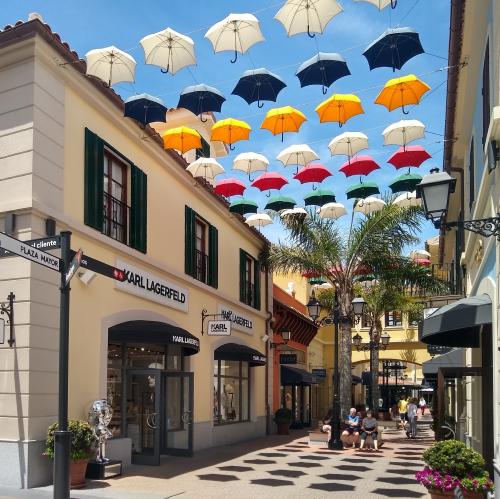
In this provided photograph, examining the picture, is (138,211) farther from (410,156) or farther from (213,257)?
(410,156)

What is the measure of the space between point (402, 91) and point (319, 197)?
7.92m

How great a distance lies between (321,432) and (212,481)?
947 centimetres

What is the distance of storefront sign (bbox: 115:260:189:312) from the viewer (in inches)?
582

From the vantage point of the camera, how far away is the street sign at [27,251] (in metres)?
8.16

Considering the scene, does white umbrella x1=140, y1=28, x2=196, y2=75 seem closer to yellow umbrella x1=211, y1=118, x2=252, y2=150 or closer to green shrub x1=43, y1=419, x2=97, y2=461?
yellow umbrella x1=211, y1=118, x2=252, y2=150

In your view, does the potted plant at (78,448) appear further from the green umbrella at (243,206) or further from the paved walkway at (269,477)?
the green umbrella at (243,206)

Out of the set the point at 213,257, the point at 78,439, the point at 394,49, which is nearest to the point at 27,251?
the point at 78,439

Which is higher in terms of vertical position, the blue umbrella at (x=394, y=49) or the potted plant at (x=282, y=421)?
the blue umbrella at (x=394, y=49)

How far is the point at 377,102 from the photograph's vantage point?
13.5m

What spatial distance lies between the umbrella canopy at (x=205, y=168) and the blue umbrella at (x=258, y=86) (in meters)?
4.77

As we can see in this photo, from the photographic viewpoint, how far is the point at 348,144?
1658 cm

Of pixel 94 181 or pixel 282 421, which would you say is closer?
pixel 94 181

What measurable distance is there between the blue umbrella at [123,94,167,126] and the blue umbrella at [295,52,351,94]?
2.96 meters

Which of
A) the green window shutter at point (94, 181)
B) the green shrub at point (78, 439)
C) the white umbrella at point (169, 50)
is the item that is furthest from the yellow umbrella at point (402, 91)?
the green shrub at point (78, 439)
